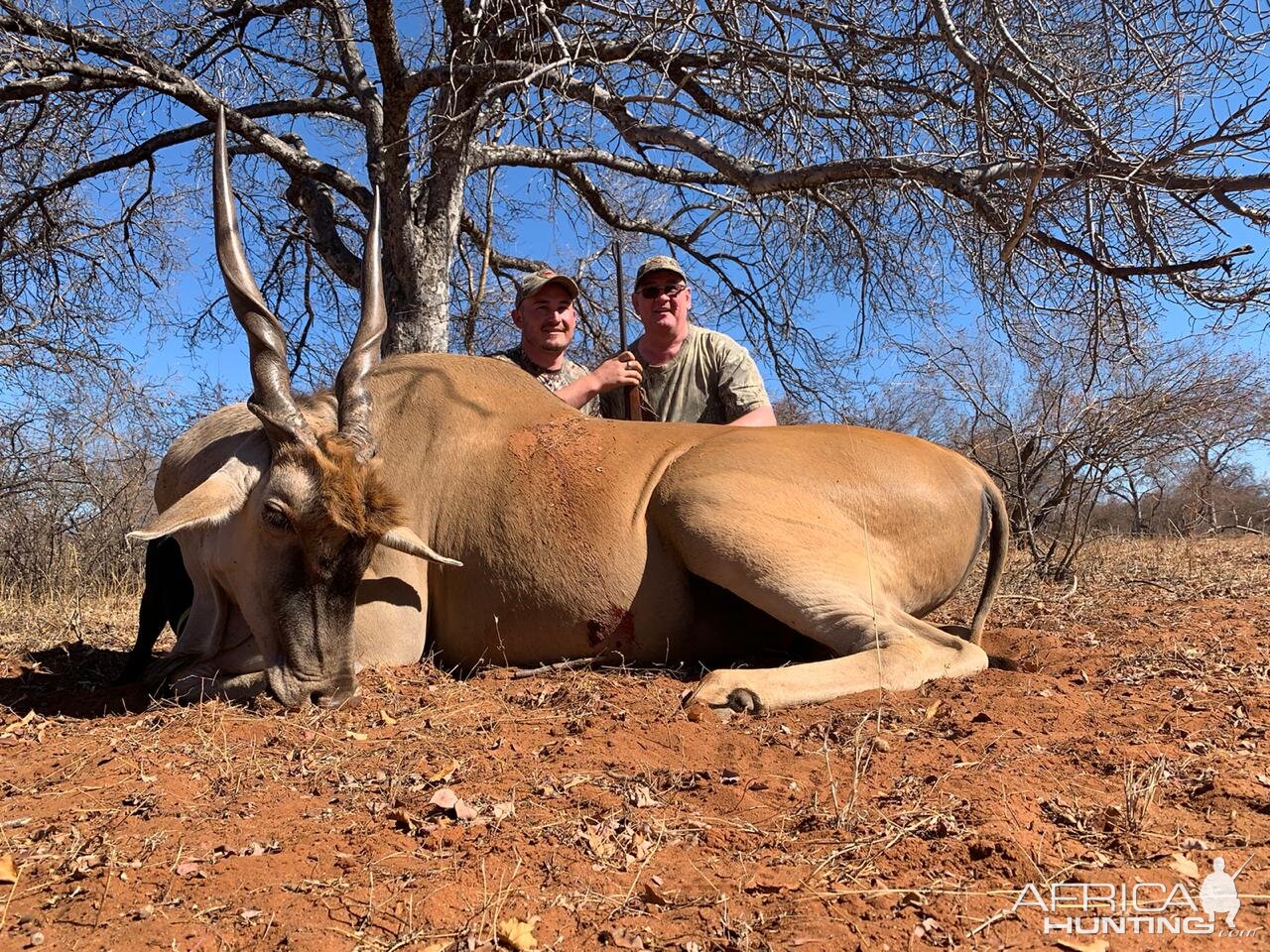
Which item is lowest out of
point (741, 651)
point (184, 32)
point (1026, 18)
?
point (741, 651)

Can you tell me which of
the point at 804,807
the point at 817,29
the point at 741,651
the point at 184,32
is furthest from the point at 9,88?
the point at 804,807

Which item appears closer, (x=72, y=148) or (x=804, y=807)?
(x=804, y=807)

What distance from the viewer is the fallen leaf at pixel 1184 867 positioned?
170 cm

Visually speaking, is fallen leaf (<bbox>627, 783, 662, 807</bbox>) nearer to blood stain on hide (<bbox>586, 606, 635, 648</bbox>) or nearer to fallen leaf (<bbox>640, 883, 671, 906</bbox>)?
fallen leaf (<bbox>640, 883, 671, 906</bbox>)

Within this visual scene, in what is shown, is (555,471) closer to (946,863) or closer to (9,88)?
(946,863)

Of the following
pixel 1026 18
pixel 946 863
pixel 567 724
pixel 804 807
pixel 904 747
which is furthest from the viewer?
pixel 1026 18

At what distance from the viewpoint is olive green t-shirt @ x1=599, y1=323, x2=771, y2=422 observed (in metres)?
6.19

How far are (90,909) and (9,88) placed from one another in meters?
7.71

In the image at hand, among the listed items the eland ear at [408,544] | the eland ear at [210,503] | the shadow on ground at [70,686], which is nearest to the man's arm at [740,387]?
the eland ear at [408,544]

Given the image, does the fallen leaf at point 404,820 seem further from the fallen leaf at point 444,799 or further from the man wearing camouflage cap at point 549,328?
the man wearing camouflage cap at point 549,328

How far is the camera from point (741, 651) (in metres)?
3.85

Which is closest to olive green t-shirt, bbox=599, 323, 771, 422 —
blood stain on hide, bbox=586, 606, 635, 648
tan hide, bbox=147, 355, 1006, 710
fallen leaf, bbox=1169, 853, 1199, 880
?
tan hide, bbox=147, 355, 1006, 710

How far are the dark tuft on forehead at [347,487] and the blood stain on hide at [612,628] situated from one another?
957mm

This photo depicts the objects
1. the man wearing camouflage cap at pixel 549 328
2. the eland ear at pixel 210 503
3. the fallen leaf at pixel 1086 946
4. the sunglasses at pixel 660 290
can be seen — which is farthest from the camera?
the sunglasses at pixel 660 290
